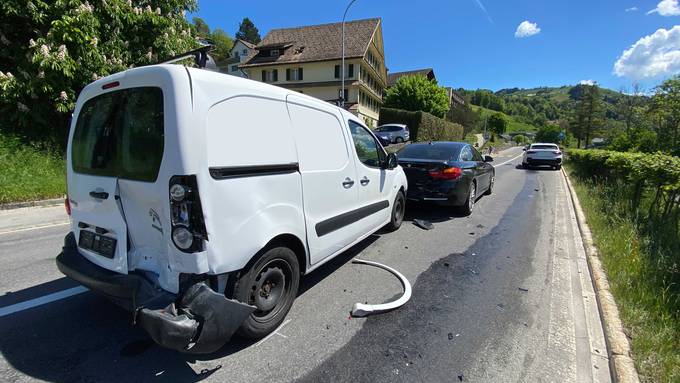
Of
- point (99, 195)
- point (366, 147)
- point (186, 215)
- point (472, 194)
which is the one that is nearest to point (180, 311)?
point (186, 215)

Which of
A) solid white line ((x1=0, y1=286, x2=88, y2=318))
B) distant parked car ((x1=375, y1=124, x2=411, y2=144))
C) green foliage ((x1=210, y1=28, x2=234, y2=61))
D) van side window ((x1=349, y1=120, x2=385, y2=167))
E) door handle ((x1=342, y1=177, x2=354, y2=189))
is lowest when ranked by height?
solid white line ((x1=0, y1=286, x2=88, y2=318))

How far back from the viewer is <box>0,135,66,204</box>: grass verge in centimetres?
812

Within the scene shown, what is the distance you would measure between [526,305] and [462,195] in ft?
11.9

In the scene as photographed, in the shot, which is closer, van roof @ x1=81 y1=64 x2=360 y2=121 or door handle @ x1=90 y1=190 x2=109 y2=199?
van roof @ x1=81 y1=64 x2=360 y2=121

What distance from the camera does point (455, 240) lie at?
5.89 metres

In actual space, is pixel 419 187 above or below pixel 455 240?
above

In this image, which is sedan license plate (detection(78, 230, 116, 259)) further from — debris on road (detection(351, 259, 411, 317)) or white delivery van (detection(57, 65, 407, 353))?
debris on road (detection(351, 259, 411, 317))

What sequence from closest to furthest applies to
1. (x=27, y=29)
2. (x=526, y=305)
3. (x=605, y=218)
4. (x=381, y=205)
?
(x=526, y=305) < (x=381, y=205) < (x=605, y=218) < (x=27, y=29)

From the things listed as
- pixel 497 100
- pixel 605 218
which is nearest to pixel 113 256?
pixel 605 218

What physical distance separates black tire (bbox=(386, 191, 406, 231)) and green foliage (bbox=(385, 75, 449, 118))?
3753 centimetres

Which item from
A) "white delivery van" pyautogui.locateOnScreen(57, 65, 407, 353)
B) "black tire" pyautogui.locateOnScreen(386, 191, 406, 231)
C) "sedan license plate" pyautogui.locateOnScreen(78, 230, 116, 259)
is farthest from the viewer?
"black tire" pyautogui.locateOnScreen(386, 191, 406, 231)

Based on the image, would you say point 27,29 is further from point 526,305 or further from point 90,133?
point 526,305

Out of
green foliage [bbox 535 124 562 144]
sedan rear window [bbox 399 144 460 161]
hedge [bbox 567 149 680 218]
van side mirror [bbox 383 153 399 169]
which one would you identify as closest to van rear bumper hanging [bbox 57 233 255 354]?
van side mirror [bbox 383 153 399 169]

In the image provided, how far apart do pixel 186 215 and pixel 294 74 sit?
41663 mm
